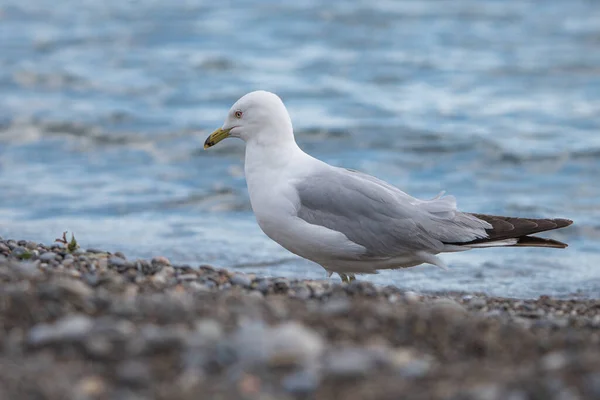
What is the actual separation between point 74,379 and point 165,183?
27.6ft

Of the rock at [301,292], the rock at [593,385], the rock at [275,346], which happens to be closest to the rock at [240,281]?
the rock at [301,292]

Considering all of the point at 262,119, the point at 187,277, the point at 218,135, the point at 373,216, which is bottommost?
the point at 187,277

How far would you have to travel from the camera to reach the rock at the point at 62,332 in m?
3.93

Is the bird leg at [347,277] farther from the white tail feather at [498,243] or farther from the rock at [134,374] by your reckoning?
the rock at [134,374]

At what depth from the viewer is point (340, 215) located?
679 cm

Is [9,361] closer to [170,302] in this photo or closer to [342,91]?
[170,302]

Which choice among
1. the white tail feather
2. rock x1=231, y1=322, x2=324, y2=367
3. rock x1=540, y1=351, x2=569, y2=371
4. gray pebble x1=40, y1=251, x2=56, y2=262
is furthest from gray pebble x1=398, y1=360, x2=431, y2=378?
gray pebble x1=40, y1=251, x2=56, y2=262

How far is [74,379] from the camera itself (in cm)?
354

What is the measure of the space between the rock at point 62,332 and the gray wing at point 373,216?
283 centimetres

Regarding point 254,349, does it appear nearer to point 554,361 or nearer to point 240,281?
point 554,361

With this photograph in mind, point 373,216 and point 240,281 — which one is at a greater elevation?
point 373,216

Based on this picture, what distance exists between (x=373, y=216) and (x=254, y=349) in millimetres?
3181

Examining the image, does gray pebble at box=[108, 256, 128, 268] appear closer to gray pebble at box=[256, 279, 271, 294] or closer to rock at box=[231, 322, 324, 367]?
gray pebble at box=[256, 279, 271, 294]

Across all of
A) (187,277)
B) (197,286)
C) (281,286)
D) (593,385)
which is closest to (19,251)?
(187,277)
